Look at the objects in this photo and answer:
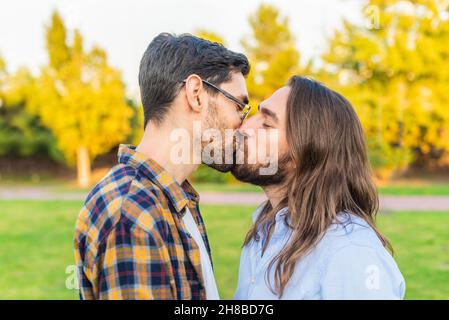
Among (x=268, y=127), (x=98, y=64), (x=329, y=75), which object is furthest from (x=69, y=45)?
(x=268, y=127)

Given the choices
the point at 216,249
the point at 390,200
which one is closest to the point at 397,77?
the point at 390,200

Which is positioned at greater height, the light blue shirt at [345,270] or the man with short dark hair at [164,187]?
the man with short dark hair at [164,187]

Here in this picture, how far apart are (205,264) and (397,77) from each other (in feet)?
70.9

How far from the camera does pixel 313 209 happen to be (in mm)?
2076

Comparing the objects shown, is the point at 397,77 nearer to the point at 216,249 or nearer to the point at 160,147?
the point at 216,249

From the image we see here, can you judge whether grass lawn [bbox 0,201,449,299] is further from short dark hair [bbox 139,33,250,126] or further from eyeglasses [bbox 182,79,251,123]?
short dark hair [bbox 139,33,250,126]

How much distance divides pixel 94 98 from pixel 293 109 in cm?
2172

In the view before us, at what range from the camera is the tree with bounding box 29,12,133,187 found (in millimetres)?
22936

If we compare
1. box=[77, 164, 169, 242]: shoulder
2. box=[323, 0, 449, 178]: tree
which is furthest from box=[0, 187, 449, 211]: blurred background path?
box=[77, 164, 169, 242]: shoulder

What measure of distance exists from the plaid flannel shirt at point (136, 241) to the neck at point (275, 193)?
2.26ft

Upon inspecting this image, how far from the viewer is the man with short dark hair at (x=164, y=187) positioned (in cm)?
153

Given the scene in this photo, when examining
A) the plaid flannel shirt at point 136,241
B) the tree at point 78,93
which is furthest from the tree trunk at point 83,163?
the plaid flannel shirt at point 136,241

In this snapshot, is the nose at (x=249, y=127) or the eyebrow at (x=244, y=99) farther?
the nose at (x=249, y=127)

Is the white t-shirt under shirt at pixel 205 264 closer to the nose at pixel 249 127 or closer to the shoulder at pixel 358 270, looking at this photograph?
the shoulder at pixel 358 270
